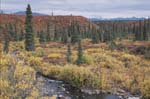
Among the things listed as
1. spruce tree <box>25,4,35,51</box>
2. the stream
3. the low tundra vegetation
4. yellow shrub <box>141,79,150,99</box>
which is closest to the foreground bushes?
the low tundra vegetation

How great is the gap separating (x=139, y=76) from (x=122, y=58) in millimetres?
26187

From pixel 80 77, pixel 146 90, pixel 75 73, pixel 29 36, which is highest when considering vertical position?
pixel 29 36

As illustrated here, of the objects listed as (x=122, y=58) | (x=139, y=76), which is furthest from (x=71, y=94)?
(x=122, y=58)

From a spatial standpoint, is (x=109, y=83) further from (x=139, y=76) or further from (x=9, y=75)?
(x=9, y=75)

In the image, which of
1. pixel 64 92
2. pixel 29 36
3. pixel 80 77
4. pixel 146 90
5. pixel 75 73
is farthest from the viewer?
pixel 29 36

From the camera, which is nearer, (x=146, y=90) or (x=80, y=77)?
(x=146, y=90)

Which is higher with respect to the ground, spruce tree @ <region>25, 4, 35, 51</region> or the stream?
spruce tree @ <region>25, 4, 35, 51</region>

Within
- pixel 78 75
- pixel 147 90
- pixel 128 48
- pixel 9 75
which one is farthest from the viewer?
pixel 128 48

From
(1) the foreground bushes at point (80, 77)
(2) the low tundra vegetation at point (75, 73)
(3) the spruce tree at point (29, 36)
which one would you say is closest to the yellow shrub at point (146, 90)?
(2) the low tundra vegetation at point (75, 73)

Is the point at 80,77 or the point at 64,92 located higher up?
the point at 80,77

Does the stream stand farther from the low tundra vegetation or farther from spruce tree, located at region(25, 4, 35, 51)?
spruce tree, located at region(25, 4, 35, 51)

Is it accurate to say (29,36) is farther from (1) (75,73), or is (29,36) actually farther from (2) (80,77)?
(2) (80,77)

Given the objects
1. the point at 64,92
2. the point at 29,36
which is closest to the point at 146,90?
the point at 64,92

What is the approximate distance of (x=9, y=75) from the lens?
25.1m
